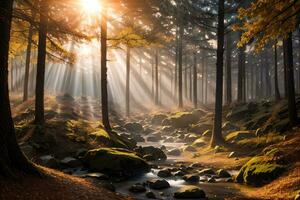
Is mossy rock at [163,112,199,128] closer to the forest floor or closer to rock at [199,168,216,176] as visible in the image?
the forest floor

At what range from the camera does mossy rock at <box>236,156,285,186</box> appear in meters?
10.4

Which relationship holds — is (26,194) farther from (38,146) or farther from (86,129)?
(86,129)

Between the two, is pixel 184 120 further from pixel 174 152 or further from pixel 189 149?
pixel 174 152

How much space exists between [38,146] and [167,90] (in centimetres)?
6471

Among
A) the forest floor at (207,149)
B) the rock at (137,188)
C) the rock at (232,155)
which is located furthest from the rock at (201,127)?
Result: the rock at (137,188)

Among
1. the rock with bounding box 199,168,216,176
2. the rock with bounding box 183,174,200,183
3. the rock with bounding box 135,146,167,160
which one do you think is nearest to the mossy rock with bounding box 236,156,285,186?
the rock with bounding box 183,174,200,183

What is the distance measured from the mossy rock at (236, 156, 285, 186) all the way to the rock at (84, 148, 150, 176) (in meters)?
3.50

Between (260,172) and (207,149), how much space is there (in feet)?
24.6

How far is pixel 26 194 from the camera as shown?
22.6 feet

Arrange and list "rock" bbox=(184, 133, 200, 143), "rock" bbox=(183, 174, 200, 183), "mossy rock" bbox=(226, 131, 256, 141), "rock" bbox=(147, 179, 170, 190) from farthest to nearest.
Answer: "rock" bbox=(184, 133, 200, 143), "mossy rock" bbox=(226, 131, 256, 141), "rock" bbox=(183, 174, 200, 183), "rock" bbox=(147, 179, 170, 190)

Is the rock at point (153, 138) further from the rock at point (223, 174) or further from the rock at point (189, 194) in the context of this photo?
the rock at point (189, 194)

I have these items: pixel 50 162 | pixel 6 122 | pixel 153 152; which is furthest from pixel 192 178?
pixel 6 122

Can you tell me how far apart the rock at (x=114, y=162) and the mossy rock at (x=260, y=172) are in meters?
3.50

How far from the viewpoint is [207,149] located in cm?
1808
